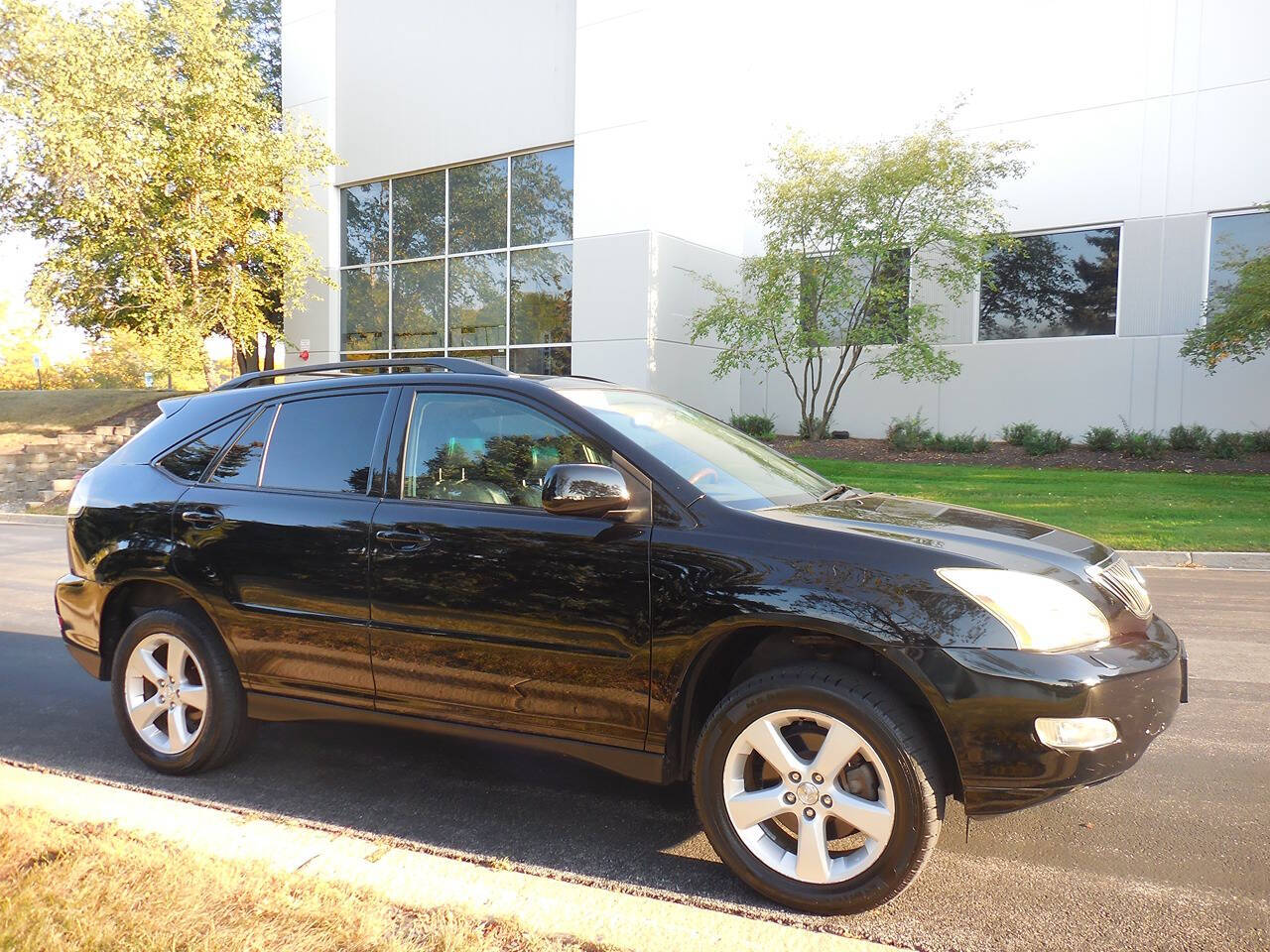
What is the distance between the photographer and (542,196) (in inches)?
789

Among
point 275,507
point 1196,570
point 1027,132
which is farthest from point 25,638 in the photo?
point 1027,132

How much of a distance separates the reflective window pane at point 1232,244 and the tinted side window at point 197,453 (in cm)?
1790

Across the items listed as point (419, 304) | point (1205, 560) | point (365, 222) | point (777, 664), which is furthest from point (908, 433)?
point (777, 664)

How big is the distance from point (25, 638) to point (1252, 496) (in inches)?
578

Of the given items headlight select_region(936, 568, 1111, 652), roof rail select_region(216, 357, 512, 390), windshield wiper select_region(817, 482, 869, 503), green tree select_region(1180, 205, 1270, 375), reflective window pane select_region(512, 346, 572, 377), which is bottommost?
headlight select_region(936, 568, 1111, 652)

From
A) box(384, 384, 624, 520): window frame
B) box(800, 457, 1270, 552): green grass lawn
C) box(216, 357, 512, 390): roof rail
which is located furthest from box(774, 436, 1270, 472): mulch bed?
box(384, 384, 624, 520): window frame

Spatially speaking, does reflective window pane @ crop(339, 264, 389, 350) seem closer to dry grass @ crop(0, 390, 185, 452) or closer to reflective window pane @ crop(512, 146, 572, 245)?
reflective window pane @ crop(512, 146, 572, 245)

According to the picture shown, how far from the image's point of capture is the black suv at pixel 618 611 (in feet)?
9.34

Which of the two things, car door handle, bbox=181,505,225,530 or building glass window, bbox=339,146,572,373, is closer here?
car door handle, bbox=181,505,225,530

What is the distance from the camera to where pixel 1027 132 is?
60.6 ft

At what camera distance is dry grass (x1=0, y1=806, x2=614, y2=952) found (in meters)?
2.54

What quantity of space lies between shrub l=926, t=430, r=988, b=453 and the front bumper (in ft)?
53.7

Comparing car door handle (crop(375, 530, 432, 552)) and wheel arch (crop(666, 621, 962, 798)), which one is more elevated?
car door handle (crop(375, 530, 432, 552))

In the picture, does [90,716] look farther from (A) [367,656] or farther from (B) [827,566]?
(B) [827,566]
